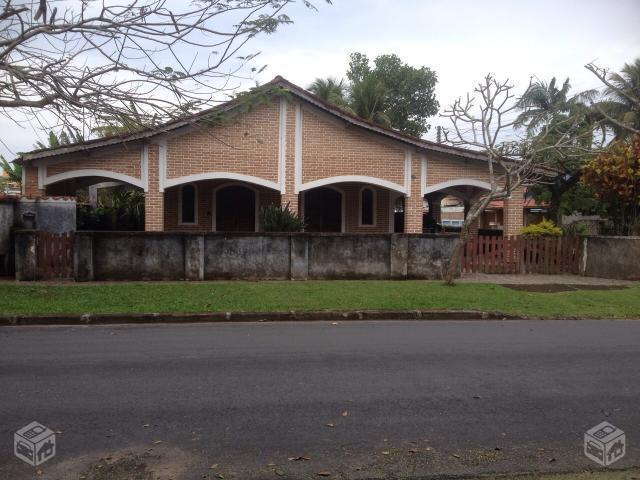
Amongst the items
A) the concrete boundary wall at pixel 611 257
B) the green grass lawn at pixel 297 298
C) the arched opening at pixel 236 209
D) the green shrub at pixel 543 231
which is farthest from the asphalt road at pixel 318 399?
the arched opening at pixel 236 209

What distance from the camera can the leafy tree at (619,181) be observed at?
15797mm

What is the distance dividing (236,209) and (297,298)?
982cm

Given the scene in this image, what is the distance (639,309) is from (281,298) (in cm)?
684

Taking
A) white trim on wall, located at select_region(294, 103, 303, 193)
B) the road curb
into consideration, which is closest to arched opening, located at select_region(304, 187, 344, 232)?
white trim on wall, located at select_region(294, 103, 303, 193)

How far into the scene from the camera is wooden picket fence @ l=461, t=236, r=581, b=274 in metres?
16.1

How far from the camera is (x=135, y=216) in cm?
2162

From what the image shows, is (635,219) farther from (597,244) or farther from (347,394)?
(347,394)

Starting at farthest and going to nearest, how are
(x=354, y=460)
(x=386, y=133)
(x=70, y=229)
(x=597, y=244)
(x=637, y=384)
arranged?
1. (x=386, y=133)
2. (x=597, y=244)
3. (x=70, y=229)
4. (x=637, y=384)
5. (x=354, y=460)

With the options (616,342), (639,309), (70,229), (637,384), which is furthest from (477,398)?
(70,229)

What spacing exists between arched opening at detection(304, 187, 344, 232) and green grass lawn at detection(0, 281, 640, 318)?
833 centimetres

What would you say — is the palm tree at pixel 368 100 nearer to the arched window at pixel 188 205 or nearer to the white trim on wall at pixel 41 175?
the arched window at pixel 188 205

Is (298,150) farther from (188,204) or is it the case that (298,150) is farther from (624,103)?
(624,103)

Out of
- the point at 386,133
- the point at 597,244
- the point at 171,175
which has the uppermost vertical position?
the point at 386,133

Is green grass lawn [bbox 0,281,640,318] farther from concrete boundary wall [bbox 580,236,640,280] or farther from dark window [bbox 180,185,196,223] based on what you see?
dark window [bbox 180,185,196,223]
